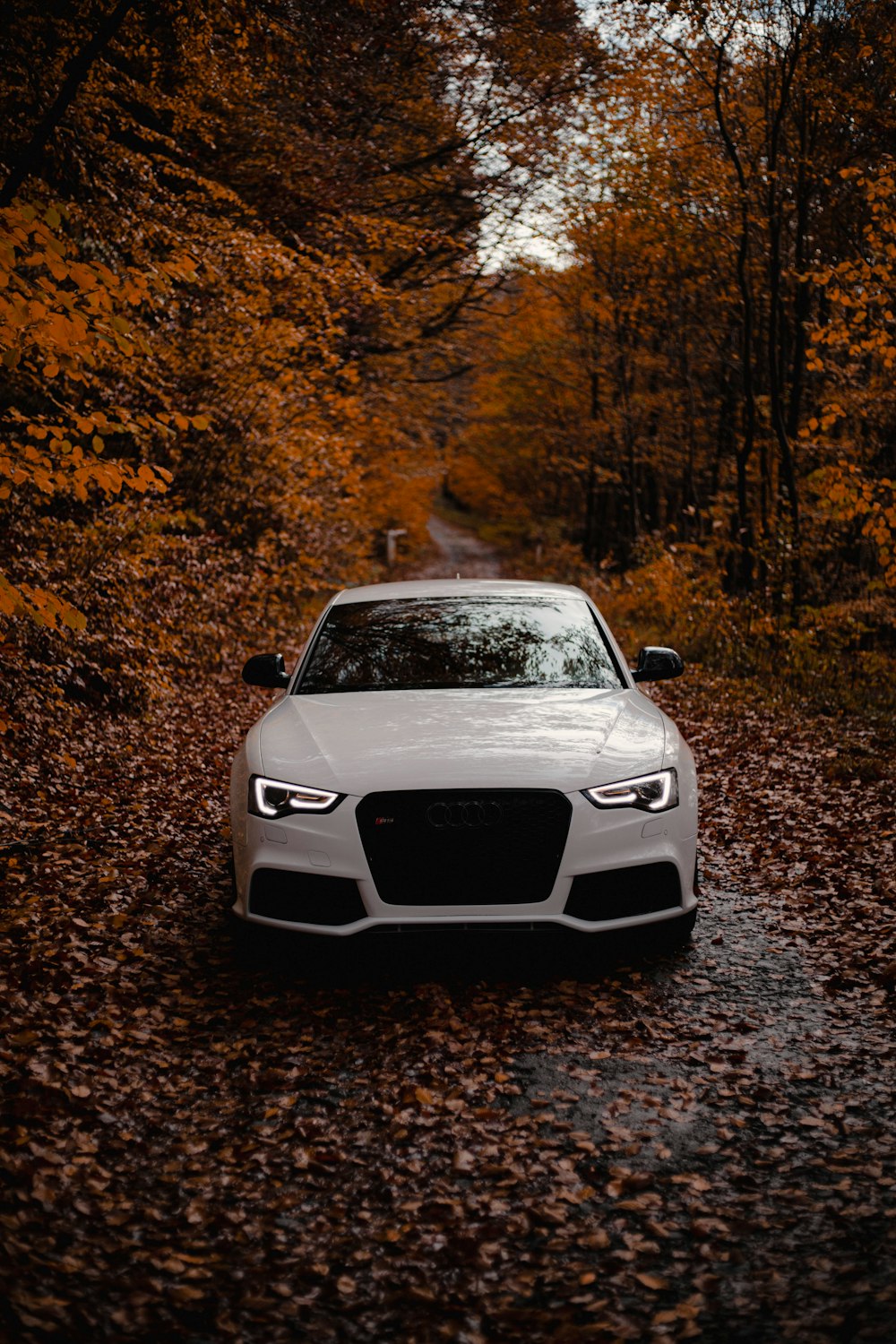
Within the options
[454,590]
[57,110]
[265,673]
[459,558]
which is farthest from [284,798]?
[459,558]

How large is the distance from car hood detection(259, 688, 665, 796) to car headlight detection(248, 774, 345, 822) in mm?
37

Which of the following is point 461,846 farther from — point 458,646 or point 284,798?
point 458,646

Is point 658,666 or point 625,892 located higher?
point 658,666

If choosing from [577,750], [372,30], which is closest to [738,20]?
[372,30]

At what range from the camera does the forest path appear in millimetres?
35000

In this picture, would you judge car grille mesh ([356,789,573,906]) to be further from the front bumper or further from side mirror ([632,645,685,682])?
side mirror ([632,645,685,682])

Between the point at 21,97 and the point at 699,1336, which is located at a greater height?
the point at 21,97

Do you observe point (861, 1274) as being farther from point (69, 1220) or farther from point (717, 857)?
point (717, 857)

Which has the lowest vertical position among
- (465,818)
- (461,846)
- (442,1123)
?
(442,1123)

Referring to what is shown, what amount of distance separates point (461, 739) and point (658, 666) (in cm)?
164

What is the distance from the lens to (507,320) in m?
26.5

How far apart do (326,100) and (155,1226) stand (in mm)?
15260

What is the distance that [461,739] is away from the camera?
15.9 ft

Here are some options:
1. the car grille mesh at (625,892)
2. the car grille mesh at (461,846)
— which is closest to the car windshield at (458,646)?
the car grille mesh at (461,846)
